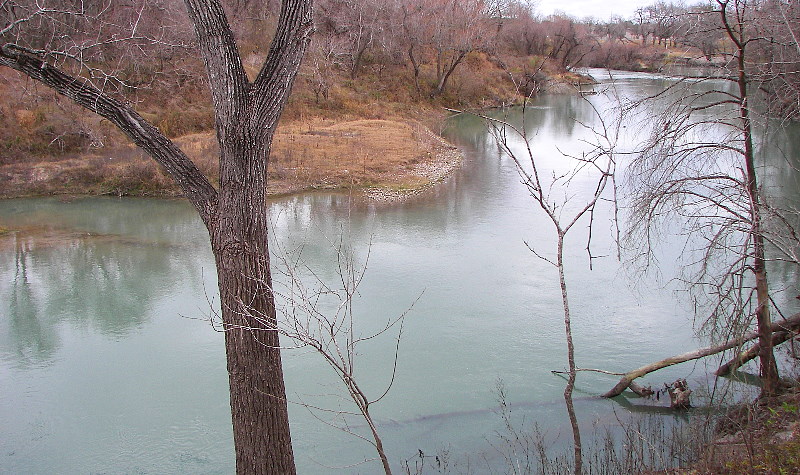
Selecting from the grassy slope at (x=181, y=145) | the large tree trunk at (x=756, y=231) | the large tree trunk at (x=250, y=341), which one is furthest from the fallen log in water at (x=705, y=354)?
the grassy slope at (x=181, y=145)

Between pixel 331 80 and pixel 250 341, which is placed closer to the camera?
pixel 250 341

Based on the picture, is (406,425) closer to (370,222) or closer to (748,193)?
(748,193)

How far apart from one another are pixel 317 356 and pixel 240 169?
12.6ft

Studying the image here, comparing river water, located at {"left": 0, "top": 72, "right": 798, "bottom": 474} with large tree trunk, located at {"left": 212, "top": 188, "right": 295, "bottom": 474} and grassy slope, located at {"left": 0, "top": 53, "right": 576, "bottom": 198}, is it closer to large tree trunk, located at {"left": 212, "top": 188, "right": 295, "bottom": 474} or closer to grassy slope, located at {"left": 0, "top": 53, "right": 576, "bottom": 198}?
large tree trunk, located at {"left": 212, "top": 188, "right": 295, "bottom": 474}

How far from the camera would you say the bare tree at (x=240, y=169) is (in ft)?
10.4

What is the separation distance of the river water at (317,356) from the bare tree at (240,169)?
38.7 inches

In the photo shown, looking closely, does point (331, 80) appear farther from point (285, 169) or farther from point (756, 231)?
point (756, 231)

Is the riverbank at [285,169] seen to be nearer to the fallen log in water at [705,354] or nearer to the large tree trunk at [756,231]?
the fallen log in water at [705,354]

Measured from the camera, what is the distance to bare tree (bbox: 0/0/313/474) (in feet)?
10.4

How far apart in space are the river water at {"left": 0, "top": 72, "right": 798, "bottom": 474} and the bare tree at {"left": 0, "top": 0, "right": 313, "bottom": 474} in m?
0.98

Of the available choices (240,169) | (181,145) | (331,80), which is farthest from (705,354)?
(331,80)

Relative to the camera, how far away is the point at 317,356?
676 centimetres

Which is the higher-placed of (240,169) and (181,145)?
(240,169)

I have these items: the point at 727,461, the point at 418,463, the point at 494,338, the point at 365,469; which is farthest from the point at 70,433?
the point at 727,461
